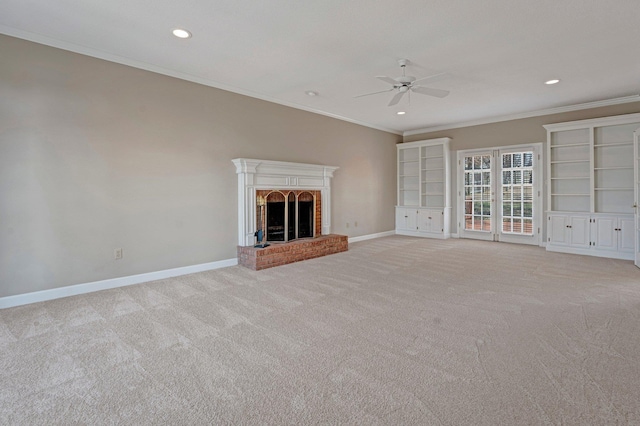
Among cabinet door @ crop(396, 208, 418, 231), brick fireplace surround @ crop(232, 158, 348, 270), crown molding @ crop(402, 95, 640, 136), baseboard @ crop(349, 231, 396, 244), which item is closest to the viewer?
brick fireplace surround @ crop(232, 158, 348, 270)

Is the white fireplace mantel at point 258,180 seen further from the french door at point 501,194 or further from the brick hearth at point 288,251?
the french door at point 501,194

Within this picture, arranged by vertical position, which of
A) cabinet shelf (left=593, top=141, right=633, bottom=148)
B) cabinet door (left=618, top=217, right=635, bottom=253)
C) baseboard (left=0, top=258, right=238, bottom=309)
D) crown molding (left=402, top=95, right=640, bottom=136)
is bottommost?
baseboard (left=0, top=258, right=238, bottom=309)

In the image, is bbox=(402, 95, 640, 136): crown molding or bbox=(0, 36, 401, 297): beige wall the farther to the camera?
bbox=(402, 95, 640, 136): crown molding

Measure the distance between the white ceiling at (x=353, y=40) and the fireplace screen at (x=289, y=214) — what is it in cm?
177

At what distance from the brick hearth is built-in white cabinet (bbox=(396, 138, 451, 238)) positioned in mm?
2915

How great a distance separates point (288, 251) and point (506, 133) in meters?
5.49

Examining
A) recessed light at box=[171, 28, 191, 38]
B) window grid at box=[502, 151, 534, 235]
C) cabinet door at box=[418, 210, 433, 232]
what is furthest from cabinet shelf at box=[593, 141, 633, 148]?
recessed light at box=[171, 28, 191, 38]

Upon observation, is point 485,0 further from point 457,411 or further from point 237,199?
point 237,199

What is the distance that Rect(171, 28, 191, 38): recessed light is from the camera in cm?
328

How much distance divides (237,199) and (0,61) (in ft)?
9.80

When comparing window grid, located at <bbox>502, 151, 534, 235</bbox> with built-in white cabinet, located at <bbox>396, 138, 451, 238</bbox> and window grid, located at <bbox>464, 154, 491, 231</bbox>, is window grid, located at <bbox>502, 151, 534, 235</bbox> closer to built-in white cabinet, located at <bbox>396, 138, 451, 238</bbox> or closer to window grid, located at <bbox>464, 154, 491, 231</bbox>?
window grid, located at <bbox>464, 154, 491, 231</bbox>

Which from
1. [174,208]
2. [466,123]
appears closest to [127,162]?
[174,208]

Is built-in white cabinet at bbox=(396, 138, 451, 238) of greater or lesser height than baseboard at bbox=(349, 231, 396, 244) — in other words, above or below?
above

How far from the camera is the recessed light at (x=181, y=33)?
10.8 ft
